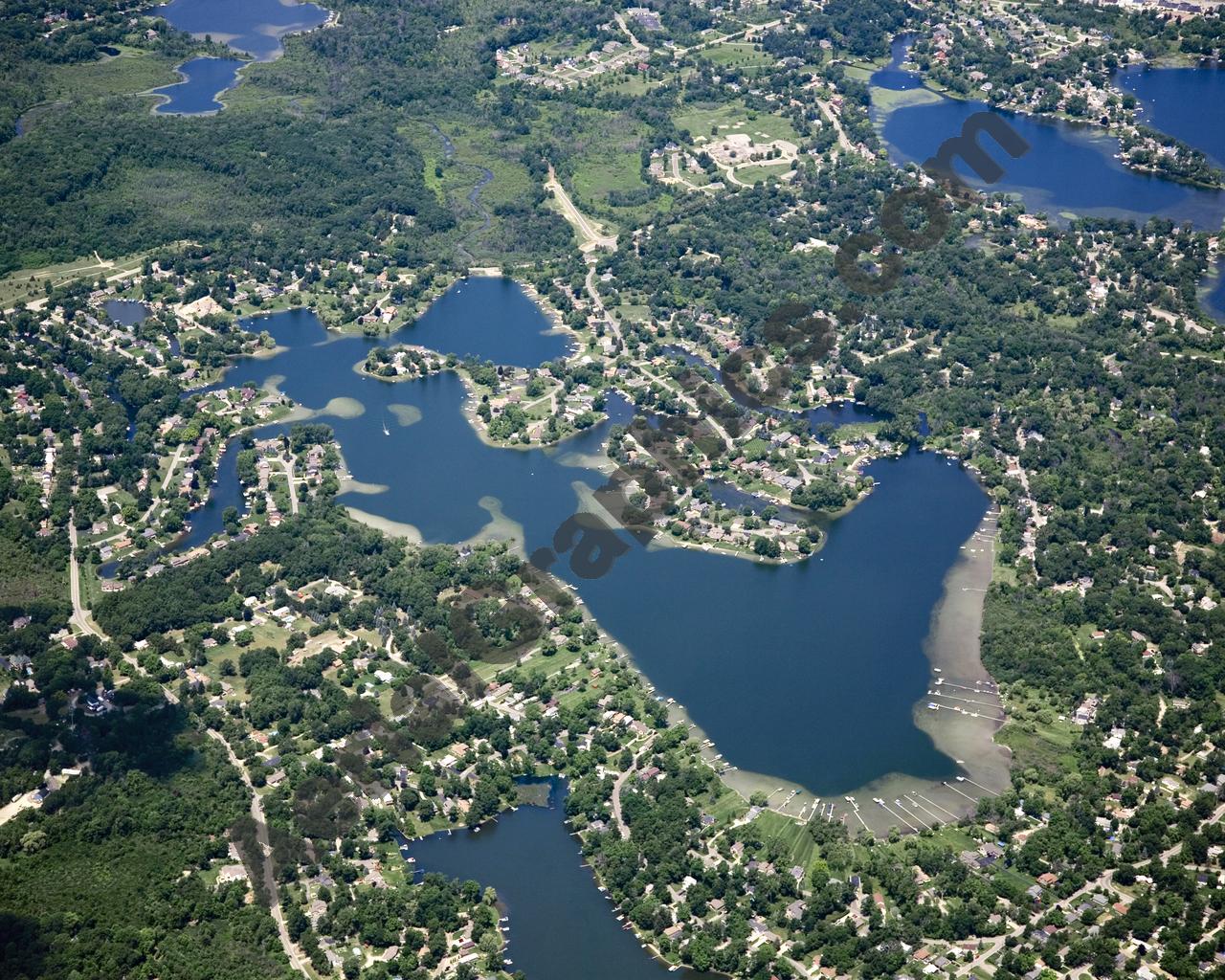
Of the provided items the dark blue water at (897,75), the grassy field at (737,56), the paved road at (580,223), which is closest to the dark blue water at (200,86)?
the paved road at (580,223)

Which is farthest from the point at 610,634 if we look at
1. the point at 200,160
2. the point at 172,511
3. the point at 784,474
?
the point at 200,160

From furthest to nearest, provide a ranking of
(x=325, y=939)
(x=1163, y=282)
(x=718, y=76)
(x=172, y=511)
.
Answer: (x=718, y=76), (x=1163, y=282), (x=172, y=511), (x=325, y=939)

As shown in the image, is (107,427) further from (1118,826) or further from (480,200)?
(1118,826)

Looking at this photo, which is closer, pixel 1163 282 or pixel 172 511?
pixel 172 511

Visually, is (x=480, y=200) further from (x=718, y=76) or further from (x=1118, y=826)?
(x=1118, y=826)

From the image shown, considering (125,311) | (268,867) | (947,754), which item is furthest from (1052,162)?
(268,867)

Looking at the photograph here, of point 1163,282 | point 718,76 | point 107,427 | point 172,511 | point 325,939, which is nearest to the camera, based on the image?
point 325,939

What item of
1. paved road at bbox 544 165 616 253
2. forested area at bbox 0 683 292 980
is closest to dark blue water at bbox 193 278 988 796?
paved road at bbox 544 165 616 253

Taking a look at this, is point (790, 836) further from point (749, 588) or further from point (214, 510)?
point (214, 510)
